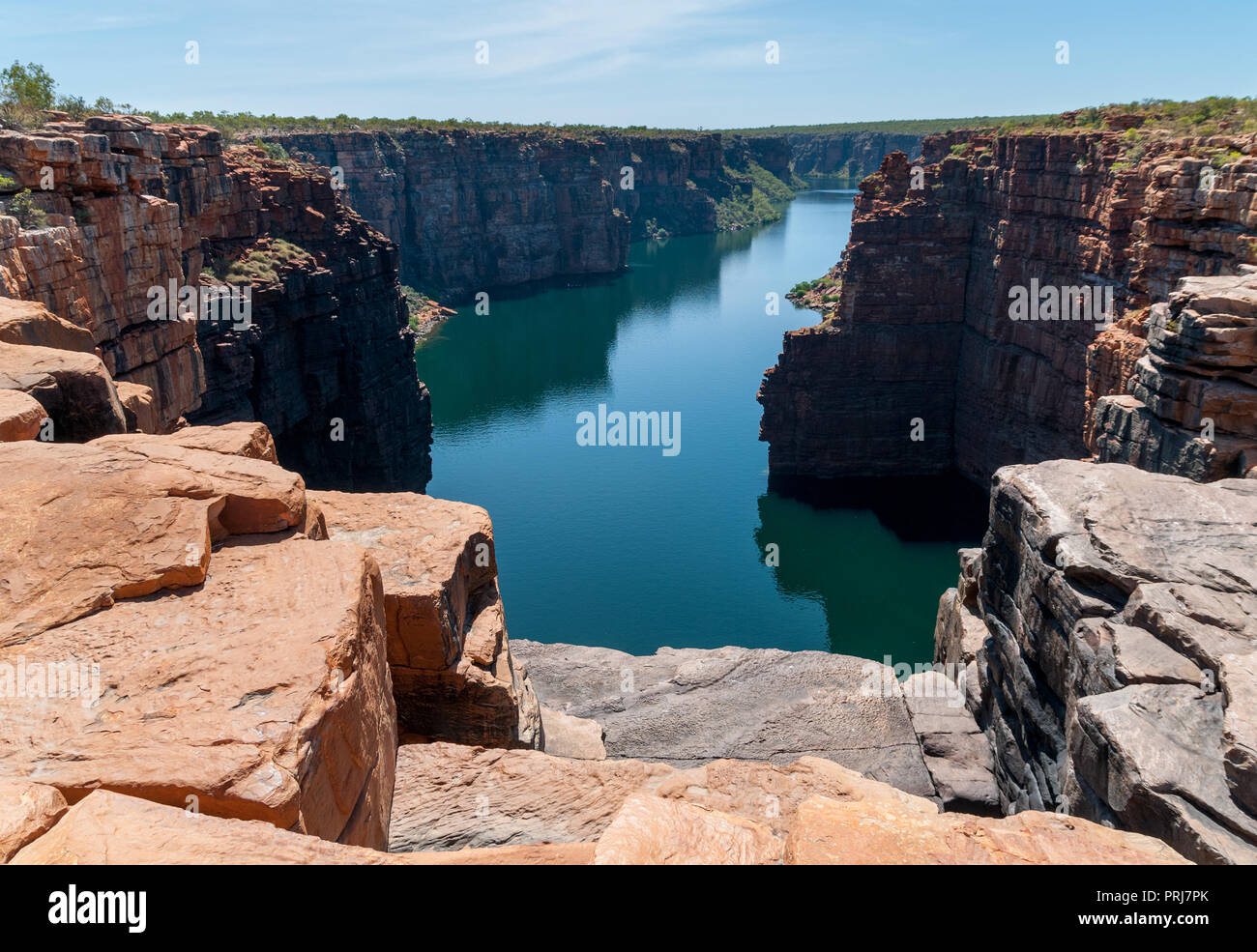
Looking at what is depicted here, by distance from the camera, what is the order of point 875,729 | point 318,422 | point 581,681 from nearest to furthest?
point 875,729
point 581,681
point 318,422

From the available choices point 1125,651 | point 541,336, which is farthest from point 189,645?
point 541,336

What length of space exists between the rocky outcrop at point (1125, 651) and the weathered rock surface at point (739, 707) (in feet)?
5.63

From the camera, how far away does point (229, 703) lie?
212 inches

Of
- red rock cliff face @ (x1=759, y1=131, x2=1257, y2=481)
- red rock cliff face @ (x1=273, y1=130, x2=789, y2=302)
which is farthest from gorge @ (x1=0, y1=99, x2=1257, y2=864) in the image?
red rock cliff face @ (x1=273, y1=130, x2=789, y2=302)

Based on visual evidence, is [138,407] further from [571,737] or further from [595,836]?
[595,836]

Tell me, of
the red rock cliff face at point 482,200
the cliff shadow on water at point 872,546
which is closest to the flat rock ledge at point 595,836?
the cliff shadow on water at point 872,546

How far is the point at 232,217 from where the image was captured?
106 feet

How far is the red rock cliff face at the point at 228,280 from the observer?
44.7 ft

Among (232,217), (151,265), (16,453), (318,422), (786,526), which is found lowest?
(786,526)

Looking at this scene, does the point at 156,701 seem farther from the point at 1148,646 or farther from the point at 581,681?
the point at 581,681

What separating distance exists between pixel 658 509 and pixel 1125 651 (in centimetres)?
3077

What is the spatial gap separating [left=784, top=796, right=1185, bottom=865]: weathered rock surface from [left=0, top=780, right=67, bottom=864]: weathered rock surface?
387cm
